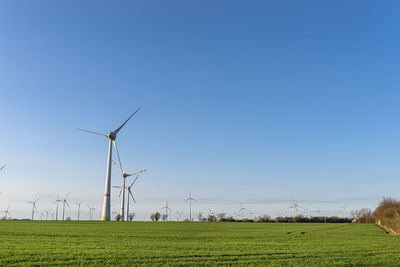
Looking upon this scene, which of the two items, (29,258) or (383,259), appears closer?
(29,258)

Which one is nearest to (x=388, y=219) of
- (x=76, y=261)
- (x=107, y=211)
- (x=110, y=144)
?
(x=76, y=261)

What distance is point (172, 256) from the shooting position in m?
18.9

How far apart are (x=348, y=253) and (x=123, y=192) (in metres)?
100

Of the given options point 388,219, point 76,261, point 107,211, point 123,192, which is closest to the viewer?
point 76,261

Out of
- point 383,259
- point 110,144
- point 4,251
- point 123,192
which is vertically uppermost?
point 110,144

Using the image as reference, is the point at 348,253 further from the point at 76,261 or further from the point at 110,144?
the point at 110,144

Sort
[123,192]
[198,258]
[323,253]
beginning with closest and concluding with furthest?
1. [198,258]
2. [323,253]
3. [123,192]

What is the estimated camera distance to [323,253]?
22.0m

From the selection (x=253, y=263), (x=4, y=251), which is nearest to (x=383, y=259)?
(x=253, y=263)

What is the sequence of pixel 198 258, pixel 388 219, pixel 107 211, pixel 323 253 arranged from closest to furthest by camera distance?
pixel 198 258, pixel 323 253, pixel 388 219, pixel 107 211

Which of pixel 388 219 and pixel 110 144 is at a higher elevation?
pixel 110 144

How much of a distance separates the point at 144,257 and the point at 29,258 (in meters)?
6.04

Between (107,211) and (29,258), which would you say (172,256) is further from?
(107,211)

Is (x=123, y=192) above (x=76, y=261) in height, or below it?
above
